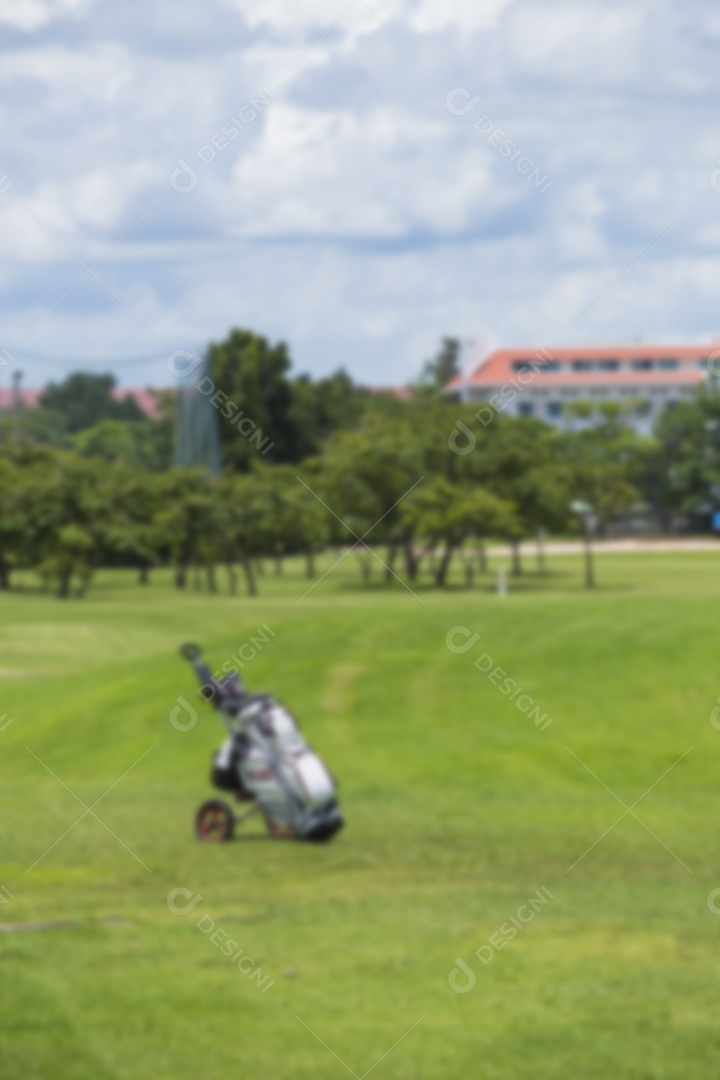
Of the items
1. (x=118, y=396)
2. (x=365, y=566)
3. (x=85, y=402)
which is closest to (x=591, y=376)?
(x=85, y=402)

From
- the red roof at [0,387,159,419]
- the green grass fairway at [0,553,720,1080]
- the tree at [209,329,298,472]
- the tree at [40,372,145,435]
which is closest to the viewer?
the green grass fairway at [0,553,720,1080]

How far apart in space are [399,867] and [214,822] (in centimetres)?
212

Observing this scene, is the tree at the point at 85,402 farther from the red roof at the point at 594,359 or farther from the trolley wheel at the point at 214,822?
the trolley wheel at the point at 214,822

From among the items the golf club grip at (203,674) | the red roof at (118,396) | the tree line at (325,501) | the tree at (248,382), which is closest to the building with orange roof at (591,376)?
the tree at (248,382)

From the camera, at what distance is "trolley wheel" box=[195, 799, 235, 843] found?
46.9ft

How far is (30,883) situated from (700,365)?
446 ft

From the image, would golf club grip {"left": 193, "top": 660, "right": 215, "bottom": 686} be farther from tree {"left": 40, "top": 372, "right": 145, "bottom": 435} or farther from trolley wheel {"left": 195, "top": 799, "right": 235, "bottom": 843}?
tree {"left": 40, "top": 372, "right": 145, "bottom": 435}

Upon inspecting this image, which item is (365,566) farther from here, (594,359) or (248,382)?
(594,359)

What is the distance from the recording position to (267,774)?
46.1ft

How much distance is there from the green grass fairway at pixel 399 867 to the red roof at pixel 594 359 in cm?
10671

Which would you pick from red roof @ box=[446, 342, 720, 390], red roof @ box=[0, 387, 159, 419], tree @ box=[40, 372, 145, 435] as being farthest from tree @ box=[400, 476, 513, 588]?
red roof @ box=[0, 387, 159, 419]

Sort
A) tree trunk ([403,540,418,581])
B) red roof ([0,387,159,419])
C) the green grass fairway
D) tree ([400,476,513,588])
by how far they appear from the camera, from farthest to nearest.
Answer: red roof ([0,387,159,419])
tree trunk ([403,540,418,581])
tree ([400,476,513,588])
the green grass fairway

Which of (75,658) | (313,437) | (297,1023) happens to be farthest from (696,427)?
(297,1023)

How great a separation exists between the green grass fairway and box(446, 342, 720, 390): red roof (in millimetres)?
106710
